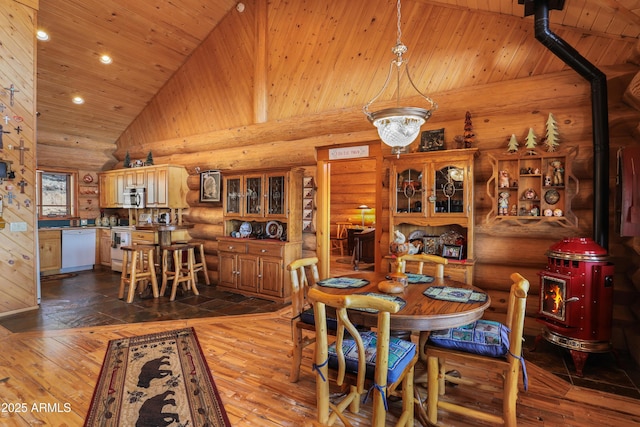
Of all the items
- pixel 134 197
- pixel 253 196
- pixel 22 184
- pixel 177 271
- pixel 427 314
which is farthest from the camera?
pixel 134 197

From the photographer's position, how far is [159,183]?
6.54 m

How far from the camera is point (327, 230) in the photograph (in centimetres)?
517

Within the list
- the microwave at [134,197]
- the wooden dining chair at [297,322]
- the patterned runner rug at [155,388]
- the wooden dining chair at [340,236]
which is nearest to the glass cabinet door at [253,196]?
the patterned runner rug at [155,388]

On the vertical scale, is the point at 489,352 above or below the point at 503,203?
below

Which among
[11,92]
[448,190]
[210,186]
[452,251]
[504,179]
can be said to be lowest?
[452,251]

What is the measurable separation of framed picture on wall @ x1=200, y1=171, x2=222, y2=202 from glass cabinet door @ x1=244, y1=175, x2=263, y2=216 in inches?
29.7

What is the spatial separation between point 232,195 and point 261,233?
80 centimetres

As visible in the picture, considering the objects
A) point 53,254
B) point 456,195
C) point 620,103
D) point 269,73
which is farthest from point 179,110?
point 620,103

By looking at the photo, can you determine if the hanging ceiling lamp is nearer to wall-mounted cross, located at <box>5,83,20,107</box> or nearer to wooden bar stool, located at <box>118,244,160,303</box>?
wooden bar stool, located at <box>118,244,160,303</box>

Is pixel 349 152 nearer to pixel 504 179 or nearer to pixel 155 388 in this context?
pixel 504 179

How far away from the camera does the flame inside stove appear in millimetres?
3037

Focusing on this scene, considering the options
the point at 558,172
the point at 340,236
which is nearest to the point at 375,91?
the point at 558,172

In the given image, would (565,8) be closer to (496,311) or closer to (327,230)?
(496,311)

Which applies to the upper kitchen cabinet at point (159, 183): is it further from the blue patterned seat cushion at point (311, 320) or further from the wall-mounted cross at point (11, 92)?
the blue patterned seat cushion at point (311, 320)
